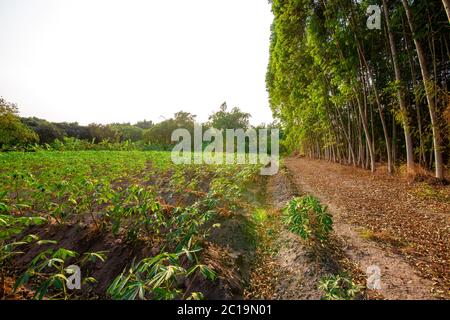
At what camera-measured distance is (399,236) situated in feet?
13.2

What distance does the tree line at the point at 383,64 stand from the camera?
7.35 m

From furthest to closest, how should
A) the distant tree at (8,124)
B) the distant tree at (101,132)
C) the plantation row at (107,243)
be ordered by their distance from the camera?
the distant tree at (101,132)
the distant tree at (8,124)
the plantation row at (107,243)

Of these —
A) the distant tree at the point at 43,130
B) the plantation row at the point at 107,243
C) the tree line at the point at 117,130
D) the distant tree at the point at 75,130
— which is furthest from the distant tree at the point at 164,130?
the plantation row at the point at 107,243

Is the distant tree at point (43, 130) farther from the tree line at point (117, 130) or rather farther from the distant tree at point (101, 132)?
the distant tree at point (101, 132)

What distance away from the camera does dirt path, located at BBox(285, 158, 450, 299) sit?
274 centimetres

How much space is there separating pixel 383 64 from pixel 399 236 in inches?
439

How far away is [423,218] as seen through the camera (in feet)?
15.7

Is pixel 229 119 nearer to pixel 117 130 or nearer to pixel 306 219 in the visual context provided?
pixel 117 130

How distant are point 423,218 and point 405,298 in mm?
3240

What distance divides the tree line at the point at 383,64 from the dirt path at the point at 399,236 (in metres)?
2.73

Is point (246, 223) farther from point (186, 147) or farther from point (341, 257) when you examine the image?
point (186, 147)

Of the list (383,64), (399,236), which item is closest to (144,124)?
(383,64)

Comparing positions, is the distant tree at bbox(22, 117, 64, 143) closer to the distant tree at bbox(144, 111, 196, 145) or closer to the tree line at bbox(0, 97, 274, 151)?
the tree line at bbox(0, 97, 274, 151)

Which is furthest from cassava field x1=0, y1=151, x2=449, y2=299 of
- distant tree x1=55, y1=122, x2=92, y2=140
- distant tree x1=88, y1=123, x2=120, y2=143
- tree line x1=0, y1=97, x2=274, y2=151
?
distant tree x1=55, y1=122, x2=92, y2=140
